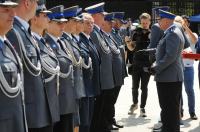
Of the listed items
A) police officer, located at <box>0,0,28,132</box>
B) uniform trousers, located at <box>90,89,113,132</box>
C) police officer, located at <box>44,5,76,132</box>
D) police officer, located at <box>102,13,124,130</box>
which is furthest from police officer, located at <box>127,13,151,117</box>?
police officer, located at <box>0,0,28,132</box>

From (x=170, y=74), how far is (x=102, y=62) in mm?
892

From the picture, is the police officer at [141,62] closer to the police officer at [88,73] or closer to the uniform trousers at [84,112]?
the police officer at [88,73]

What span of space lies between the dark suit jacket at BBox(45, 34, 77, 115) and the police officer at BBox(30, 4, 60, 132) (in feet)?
1.03

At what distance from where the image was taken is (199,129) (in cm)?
682

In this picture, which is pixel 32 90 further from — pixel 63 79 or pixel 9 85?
pixel 63 79

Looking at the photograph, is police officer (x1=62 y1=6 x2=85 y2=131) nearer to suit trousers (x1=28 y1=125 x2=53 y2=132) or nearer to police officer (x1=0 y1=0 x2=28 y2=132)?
suit trousers (x1=28 y1=125 x2=53 y2=132)

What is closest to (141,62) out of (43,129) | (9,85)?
(43,129)

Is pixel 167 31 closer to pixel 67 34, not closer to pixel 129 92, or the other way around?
pixel 67 34

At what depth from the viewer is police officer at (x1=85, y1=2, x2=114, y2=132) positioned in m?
5.87

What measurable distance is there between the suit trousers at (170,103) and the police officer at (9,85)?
3.12 m

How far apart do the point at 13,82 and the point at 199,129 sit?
4555mm

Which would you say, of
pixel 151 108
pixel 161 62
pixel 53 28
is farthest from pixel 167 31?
pixel 151 108

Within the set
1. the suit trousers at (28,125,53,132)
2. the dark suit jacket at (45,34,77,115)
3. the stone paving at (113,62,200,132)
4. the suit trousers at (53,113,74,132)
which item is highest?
the dark suit jacket at (45,34,77,115)

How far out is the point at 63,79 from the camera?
4125mm
